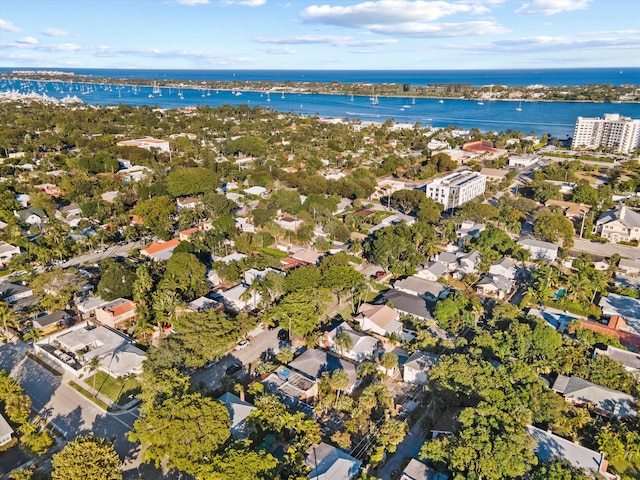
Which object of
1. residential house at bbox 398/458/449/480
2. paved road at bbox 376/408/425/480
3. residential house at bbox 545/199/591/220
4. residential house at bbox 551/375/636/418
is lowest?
paved road at bbox 376/408/425/480

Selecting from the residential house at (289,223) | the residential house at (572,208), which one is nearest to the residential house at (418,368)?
the residential house at (289,223)

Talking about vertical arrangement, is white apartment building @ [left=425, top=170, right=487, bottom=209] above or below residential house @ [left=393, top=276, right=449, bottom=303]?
above

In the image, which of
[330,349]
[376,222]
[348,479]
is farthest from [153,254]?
[348,479]

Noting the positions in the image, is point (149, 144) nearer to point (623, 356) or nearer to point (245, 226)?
point (245, 226)

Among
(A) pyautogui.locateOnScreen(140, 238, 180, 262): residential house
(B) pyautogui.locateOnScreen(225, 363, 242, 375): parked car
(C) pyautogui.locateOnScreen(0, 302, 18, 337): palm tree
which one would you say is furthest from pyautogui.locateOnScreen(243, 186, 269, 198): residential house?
(B) pyautogui.locateOnScreen(225, 363, 242, 375): parked car

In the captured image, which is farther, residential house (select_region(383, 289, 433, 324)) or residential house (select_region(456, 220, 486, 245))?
residential house (select_region(456, 220, 486, 245))

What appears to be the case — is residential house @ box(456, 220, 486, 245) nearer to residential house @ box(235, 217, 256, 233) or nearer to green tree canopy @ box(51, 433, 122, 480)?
residential house @ box(235, 217, 256, 233)
